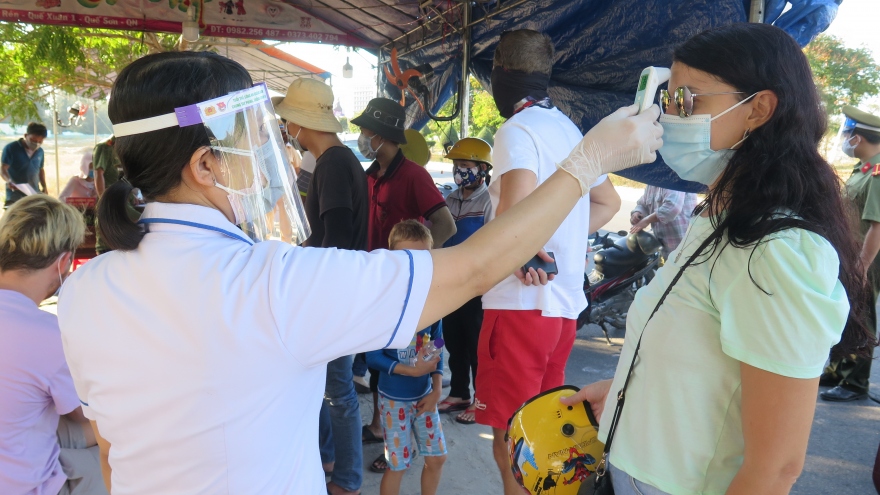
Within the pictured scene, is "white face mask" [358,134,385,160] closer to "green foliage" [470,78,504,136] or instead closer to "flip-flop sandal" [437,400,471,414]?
"flip-flop sandal" [437,400,471,414]

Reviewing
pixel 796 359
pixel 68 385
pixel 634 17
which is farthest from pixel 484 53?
pixel 796 359

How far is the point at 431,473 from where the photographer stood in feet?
9.34

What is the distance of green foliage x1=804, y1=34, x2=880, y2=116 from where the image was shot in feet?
63.3

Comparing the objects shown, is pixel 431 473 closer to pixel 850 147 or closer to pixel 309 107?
pixel 309 107

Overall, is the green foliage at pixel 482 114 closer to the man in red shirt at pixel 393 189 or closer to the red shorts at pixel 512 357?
the man in red shirt at pixel 393 189

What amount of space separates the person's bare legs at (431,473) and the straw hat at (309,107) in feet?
5.53

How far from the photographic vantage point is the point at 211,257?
1.00 m

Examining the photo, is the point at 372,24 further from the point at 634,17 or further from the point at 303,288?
the point at 303,288

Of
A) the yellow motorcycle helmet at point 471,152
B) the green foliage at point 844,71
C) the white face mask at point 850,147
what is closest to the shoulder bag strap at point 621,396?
the yellow motorcycle helmet at point 471,152

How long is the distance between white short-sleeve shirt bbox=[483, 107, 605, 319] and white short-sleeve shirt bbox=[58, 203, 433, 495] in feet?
4.55

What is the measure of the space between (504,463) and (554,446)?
1172 mm

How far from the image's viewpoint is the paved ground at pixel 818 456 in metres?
3.31

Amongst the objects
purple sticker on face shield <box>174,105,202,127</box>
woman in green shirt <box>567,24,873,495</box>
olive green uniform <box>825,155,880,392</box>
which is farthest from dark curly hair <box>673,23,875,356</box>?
olive green uniform <box>825,155,880,392</box>

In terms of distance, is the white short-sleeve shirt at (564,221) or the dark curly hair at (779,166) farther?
the white short-sleeve shirt at (564,221)
